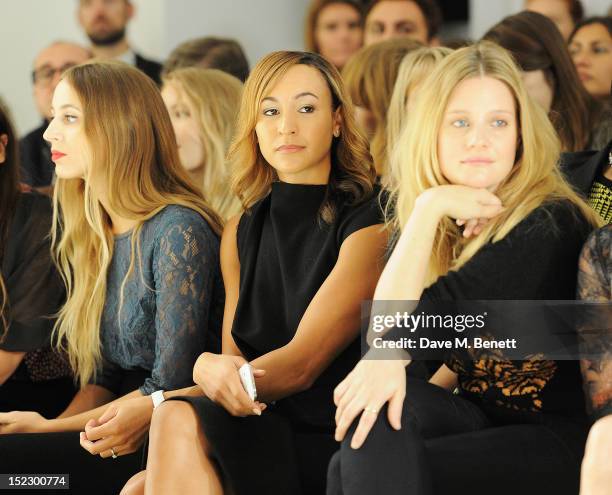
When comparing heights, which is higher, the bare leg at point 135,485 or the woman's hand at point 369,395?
the woman's hand at point 369,395

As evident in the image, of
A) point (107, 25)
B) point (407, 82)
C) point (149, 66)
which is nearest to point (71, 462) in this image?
point (407, 82)

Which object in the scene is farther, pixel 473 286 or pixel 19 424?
pixel 19 424

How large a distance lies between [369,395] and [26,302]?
1157 millimetres

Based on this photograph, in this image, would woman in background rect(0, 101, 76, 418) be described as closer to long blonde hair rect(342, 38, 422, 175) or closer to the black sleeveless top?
the black sleeveless top

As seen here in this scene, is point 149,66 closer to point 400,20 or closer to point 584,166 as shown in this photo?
point 400,20

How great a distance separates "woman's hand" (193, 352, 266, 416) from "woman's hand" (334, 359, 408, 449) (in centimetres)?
26

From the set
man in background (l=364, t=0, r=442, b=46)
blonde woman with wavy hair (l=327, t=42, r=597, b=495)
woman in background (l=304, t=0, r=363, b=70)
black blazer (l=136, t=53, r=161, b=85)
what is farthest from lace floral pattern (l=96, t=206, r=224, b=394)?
woman in background (l=304, t=0, r=363, b=70)

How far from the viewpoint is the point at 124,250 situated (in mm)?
2539

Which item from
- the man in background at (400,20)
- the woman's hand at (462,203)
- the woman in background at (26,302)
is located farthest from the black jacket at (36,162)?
the woman's hand at (462,203)

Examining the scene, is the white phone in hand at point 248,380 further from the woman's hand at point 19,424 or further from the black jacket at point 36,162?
the black jacket at point 36,162

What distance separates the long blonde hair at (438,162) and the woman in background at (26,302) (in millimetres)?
990

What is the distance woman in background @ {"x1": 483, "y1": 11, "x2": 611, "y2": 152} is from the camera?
2951 millimetres

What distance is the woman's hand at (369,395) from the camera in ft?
5.74

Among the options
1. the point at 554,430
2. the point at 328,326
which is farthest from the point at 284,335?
the point at 554,430
